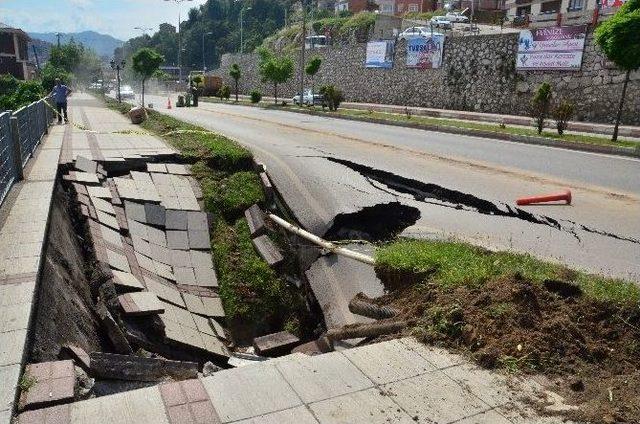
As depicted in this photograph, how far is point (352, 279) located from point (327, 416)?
2.99 m

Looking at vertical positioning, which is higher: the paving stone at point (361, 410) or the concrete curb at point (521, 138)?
the concrete curb at point (521, 138)

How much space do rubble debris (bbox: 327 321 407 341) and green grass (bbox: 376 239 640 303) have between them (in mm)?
615

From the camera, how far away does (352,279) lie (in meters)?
5.83

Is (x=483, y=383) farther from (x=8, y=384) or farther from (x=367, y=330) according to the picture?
(x=8, y=384)

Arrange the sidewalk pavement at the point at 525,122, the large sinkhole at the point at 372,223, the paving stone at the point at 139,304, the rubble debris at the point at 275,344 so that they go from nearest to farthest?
the paving stone at the point at 139,304 < the rubble debris at the point at 275,344 < the large sinkhole at the point at 372,223 < the sidewalk pavement at the point at 525,122

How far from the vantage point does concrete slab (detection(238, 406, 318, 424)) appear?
282 centimetres

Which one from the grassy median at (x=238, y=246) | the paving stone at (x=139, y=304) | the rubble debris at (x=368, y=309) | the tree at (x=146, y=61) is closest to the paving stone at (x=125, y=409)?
the rubble debris at (x=368, y=309)

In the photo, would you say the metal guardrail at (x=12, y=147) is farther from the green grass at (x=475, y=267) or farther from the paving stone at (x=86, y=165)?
the green grass at (x=475, y=267)

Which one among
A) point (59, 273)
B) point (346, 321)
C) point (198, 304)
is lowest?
point (198, 304)

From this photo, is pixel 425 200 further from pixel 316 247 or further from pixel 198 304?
pixel 198 304

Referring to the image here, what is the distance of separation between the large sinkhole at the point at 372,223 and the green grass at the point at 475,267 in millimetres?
1199

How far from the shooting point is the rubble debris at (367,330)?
4066 millimetres

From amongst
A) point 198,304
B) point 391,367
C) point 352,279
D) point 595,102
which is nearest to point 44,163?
point 198,304

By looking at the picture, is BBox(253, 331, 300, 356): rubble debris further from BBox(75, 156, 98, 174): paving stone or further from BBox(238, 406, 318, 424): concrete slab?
BBox(75, 156, 98, 174): paving stone
